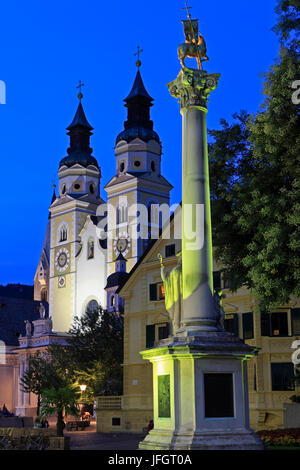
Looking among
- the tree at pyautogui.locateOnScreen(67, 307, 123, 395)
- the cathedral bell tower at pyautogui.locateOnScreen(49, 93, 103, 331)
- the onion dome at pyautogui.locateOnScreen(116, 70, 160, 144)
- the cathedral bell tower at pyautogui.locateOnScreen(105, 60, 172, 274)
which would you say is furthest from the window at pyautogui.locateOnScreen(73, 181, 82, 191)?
the tree at pyautogui.locateOnScreen(67, 307, 123, 395)

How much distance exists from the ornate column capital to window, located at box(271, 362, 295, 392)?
17865 millimetres

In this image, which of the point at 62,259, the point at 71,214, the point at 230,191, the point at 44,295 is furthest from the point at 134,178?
the point at 230,191

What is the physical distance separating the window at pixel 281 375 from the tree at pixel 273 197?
12.4 m

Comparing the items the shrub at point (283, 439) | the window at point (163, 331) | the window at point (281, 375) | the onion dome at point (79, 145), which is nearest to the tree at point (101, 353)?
the window at point (163, 331)

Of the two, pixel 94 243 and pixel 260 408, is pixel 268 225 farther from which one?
pixel 94 243

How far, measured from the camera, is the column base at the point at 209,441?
1490 cm

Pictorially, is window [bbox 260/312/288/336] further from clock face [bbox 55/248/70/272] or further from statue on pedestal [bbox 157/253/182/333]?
clock face [bbox 55/248/70/272]

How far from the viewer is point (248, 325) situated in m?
33.8

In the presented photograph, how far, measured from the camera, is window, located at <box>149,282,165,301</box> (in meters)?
38.9

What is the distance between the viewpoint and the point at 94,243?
8669cm

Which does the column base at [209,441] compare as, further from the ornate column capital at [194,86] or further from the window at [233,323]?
the window at [233,323]
